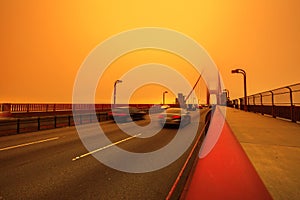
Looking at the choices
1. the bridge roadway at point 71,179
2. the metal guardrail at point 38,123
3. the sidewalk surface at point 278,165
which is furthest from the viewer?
the metal guardrail at point 38,123

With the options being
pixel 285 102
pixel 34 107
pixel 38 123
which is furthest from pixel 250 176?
pixel 34 107

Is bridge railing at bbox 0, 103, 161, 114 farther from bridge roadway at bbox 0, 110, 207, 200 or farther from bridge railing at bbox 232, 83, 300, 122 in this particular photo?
bridge railing at bbox 232, 83, 300, 122

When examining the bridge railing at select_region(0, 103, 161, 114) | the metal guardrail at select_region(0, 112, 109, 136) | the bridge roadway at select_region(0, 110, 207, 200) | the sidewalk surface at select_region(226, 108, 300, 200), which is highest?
the bridge railing at select_region(0, 103, 161, 114)

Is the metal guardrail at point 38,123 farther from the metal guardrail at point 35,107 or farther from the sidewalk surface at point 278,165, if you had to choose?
the sidewalk surface at point 278,165

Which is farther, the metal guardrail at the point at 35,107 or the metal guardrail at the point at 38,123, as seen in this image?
the metal guardrail at the point at 35,107

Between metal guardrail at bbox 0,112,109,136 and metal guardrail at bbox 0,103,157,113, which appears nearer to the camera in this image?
metal guardrail at bbox 0,112,109,136

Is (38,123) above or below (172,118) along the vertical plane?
below

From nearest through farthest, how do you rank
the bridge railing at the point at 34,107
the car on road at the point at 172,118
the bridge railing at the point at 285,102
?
the bridge railing at the point at 285,102
the car on road at the point at 172,118
the bridge railing at the point at 34,107

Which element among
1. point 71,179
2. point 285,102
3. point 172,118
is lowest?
point 71,179

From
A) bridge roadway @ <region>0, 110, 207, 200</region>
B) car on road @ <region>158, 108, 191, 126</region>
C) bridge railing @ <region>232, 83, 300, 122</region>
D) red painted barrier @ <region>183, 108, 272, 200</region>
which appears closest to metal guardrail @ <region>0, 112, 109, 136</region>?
bridge roadway @ <region>0, 110, 207, 200</region>

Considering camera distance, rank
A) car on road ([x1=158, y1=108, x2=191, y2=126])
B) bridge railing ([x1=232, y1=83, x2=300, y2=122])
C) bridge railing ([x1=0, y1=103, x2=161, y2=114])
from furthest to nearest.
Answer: bridge railing ([x1=0, y1=103, x2=161, y2=114]) < car on road ([x1=158, y1=108, x2=191, y2=126]) < bridge railing ([x1=232, y1=83, x2=300, y2=122])

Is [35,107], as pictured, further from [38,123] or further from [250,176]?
[250,176]

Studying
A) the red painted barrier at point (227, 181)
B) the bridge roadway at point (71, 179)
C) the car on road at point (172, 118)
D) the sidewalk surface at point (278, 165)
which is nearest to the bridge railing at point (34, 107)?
the car on road at point (172, 118)

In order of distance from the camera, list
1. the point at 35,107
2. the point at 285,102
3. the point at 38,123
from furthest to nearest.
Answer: the point at 35,107 → the point at 38,123 → the point at 285,102
